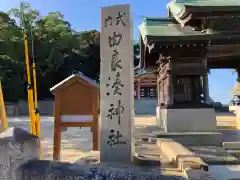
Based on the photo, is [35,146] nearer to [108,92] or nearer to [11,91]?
[108,92]

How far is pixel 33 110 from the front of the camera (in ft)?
16.0

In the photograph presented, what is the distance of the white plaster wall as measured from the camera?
946cm

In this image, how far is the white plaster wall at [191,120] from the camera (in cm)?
946

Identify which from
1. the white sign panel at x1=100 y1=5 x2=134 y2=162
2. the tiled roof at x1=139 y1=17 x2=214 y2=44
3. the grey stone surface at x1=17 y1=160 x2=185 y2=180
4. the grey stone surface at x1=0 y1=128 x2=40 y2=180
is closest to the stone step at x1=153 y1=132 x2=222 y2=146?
the tiled roof at x1=139 y1=17 x2=214 y2=44

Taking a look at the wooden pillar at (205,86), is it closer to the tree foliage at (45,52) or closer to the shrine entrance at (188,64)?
the shrine entrance at (188,64)

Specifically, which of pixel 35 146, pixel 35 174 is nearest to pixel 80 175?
pixel 35 174

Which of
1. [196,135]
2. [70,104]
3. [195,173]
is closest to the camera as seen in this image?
[195,173]

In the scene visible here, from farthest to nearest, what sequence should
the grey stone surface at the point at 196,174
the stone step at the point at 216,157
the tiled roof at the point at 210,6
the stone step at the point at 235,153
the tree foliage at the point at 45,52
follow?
the tree foliage at the point at 45,52 < the tiled roof at the point at 210,6 < the stone step at the point at 235,153 < the stone step at the point at 216,157 < the grey stone surface at the point at 196,174

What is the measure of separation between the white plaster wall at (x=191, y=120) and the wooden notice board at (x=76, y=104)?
4519 millimetres

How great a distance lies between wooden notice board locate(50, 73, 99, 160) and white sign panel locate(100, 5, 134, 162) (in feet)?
2.43

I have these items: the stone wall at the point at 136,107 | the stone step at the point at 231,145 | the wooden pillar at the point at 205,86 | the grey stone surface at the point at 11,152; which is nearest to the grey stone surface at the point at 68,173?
the grey stone surface at the point at 11,152

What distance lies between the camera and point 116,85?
493 cm

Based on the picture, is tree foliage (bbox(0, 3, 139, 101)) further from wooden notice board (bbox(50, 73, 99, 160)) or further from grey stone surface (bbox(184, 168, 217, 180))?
grey stone surface (bbox(184, 168, 217, 180))

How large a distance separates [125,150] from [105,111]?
76 cm
